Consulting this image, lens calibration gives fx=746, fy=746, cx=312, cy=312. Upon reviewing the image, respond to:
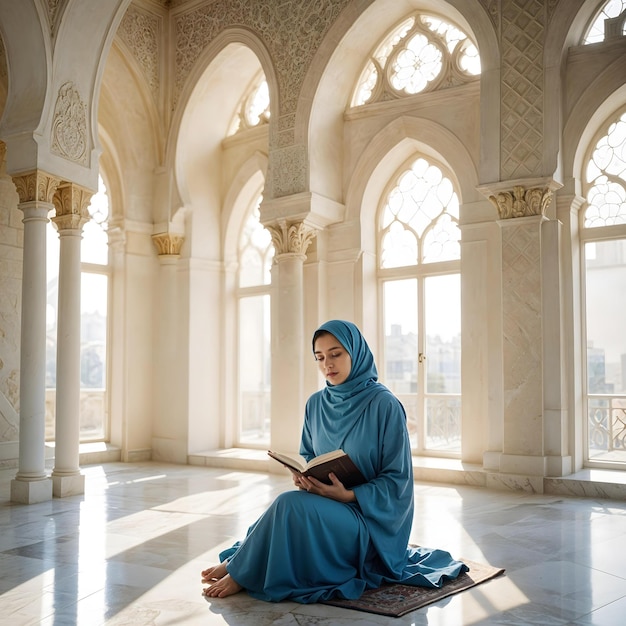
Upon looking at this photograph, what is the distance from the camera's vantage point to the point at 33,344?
23.7 ft

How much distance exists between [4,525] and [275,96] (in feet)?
18.8

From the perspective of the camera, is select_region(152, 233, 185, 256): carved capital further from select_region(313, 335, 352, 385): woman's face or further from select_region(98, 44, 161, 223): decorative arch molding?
select_region(313, 335, 352, 385): woman's face

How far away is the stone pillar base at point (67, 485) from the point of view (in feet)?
24.1

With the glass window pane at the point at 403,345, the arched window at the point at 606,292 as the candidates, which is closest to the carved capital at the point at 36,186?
the glass window pane at the point at 403,345

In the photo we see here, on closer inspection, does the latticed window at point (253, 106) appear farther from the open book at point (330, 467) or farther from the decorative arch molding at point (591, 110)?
the open book at point (330, 467)

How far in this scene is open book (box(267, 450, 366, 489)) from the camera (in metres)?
3.69

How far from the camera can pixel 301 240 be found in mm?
8977

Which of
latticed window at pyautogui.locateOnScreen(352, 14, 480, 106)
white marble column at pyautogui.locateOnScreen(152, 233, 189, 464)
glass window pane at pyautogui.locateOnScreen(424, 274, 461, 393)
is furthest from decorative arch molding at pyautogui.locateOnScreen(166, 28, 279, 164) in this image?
glass window pane at pyautogui.locateOnScreen(424, 274, 461, 393)

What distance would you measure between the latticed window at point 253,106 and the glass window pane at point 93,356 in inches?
115

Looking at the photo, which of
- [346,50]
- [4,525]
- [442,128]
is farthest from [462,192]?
[4,525]

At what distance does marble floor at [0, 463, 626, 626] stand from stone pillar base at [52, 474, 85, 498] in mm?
127

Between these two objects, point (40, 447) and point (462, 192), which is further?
point (462, 192)

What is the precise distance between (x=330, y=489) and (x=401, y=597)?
0.65 m

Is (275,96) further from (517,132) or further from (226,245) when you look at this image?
(517,132)
